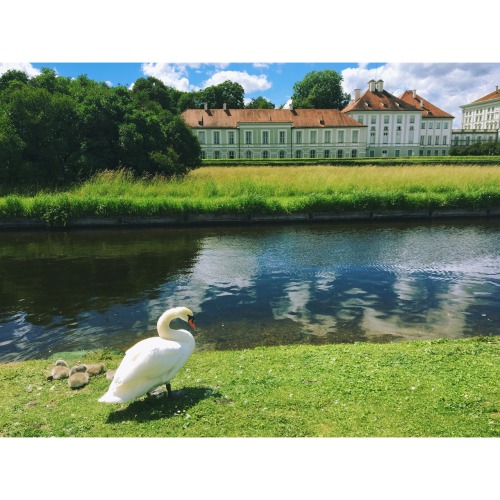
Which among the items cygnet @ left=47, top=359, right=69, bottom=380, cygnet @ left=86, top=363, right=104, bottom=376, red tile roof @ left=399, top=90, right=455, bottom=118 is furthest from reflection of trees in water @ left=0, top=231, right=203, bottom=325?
red tile roof @ left=399, top=90, right=455, bottom=118

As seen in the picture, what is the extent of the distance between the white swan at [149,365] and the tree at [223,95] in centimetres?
7478

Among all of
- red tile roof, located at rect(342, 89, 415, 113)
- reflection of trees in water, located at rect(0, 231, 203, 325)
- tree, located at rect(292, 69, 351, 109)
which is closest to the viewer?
reflection of trees in water, located at rect(0, 231, 203, 325)

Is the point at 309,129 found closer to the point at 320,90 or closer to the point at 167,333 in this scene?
the point at 320,90

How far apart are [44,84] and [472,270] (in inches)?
1321

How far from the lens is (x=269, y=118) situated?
216ft

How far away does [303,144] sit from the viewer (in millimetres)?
67000

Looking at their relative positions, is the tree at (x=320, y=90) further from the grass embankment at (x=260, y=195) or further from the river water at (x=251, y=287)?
the river water at (x=251, y=287)

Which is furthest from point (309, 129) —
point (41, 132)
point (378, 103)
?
point (41, 132)

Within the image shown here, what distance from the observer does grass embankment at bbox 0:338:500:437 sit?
403 centimetres

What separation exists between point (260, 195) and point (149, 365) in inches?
734

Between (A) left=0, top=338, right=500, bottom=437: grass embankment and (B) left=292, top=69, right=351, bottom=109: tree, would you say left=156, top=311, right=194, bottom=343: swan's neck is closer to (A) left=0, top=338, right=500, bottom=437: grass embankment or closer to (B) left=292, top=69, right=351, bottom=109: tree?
(A) left=0, top=338, right=500, bottom=437: grass embankment

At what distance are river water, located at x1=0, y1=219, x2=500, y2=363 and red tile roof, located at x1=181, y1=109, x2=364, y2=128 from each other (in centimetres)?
5089

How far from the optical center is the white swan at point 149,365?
4.35m

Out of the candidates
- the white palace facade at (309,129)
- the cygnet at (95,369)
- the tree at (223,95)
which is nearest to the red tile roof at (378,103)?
the white palace facade at (309,129)
